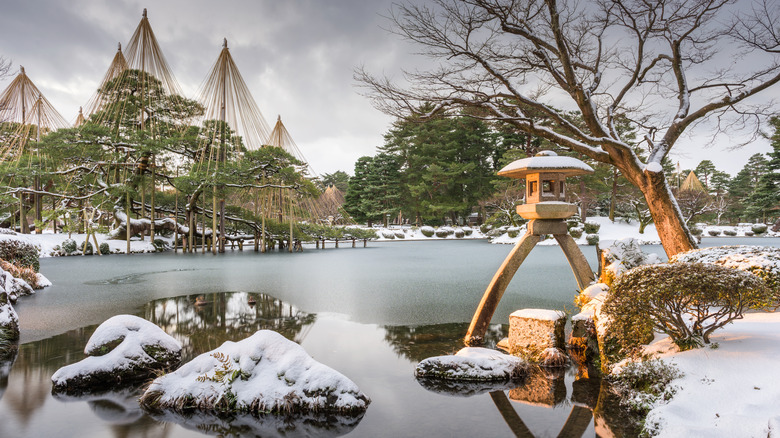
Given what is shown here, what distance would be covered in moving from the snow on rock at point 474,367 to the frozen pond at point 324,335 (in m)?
0.16

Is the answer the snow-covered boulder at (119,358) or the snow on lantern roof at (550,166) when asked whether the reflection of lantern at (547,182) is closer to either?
the snow on lantern roof at (550,166)

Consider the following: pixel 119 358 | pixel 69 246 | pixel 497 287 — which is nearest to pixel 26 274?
pixel 119 358

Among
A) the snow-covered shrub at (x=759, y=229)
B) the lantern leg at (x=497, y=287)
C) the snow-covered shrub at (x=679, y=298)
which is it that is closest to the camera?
the snow-covered shrub at (x=679, y=298)

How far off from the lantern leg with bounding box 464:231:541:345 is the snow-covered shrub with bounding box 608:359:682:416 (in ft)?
4.94

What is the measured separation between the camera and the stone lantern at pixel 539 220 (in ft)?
15.3

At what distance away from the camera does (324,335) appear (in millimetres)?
5441

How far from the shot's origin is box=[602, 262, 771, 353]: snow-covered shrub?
2.89 meters

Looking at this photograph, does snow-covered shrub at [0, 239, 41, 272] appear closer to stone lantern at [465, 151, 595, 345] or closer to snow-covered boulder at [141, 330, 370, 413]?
snow-covered boulder at [141, 330, 370, 413]

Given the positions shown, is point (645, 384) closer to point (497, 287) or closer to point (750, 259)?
point (497, 287)

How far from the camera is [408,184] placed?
35.8 meters

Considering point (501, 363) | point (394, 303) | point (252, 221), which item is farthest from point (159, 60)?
point (501, 363)

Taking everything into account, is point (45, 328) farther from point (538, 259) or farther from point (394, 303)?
point (538, 259)

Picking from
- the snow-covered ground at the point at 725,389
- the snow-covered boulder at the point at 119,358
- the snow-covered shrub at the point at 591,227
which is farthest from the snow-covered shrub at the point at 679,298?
the snow-covered shrub at the point at 591,227

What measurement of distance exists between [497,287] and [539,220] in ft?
3.26
